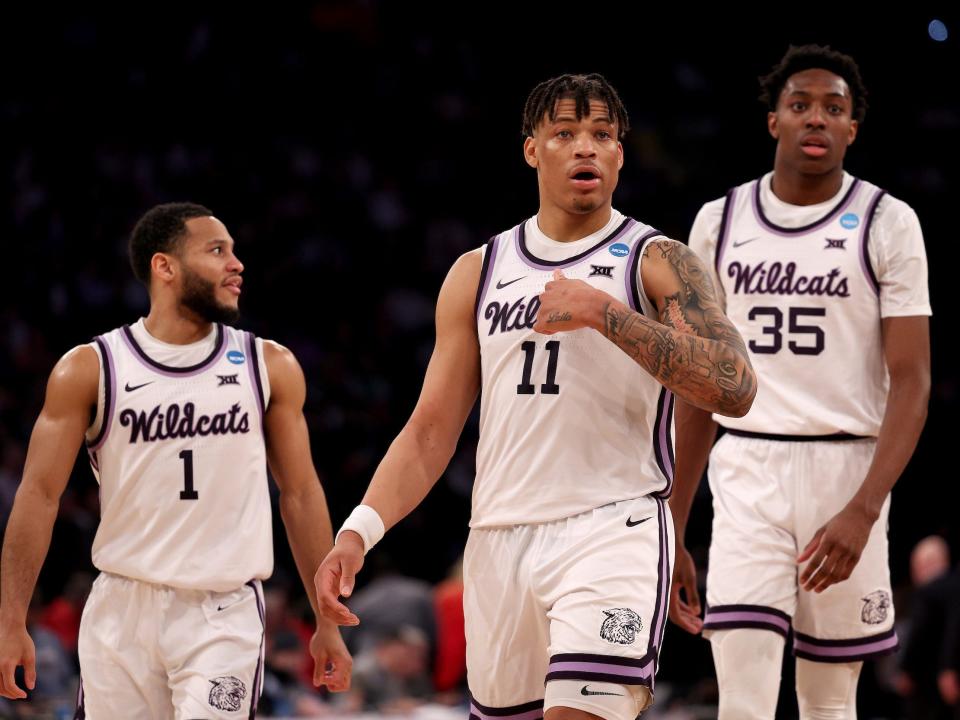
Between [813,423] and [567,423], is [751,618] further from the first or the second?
[567,423]

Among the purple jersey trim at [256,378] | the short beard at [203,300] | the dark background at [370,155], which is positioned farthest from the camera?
the dark background at [370,155]

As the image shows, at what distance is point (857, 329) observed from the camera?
17.8 ft

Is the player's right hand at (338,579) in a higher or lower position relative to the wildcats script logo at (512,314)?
lower

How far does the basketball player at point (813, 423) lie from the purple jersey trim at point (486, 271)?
1.26 m

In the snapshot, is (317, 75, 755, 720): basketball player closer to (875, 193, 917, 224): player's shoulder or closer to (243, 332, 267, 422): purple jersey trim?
(243, 332, 267, 422): purple jersey trim

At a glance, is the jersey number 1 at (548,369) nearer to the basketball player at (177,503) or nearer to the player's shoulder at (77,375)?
the basketball player at (177,503)

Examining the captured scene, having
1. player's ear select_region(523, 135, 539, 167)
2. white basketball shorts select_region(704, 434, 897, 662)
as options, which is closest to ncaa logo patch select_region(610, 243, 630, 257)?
player's ear select_region(523, 135, 539, 167)

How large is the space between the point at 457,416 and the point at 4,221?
9.92m

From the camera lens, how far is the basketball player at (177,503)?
5.37 metres

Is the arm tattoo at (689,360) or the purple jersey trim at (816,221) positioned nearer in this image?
the arm tattoo at (689,360)

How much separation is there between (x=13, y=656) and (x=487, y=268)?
7.61ft

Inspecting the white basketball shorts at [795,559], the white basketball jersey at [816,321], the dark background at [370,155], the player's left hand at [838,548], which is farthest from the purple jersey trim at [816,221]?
the dark background at [370,155]

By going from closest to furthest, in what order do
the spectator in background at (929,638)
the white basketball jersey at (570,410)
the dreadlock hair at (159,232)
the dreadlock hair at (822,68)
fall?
the white basketball jersey at (570,410) < the dreadlock hair at (822,68) < the dreadlock hair at (159,232) < the spectator in background at (929,638)

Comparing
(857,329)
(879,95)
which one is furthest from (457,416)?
(879,95)
